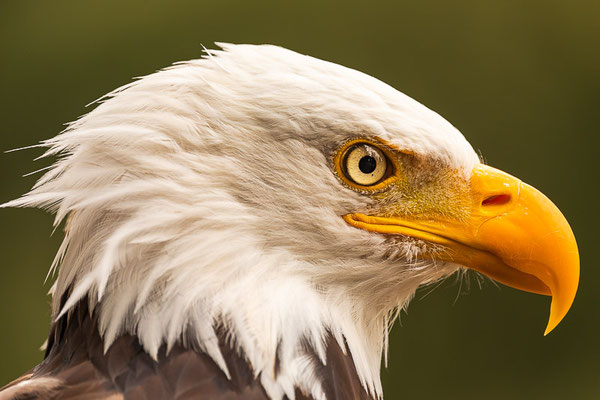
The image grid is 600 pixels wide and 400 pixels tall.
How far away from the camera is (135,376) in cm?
147

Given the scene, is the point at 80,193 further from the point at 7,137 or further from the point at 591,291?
the point at 591,291

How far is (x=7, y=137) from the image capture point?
4.38m

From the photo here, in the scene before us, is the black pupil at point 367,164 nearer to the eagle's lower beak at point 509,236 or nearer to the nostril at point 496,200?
the eagle's lower beak at point 509,236

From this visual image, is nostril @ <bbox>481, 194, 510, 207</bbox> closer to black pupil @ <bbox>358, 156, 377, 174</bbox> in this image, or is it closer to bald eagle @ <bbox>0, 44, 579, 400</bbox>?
bald eagle @ <bbox>0, 44, 579, 400</bbox>

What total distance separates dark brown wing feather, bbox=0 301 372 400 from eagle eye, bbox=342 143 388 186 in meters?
0.35

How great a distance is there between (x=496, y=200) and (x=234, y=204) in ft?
1.68

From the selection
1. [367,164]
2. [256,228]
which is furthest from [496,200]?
[256,228]

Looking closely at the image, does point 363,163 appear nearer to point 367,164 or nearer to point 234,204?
point 367,164

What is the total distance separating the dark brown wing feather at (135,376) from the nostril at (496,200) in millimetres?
451

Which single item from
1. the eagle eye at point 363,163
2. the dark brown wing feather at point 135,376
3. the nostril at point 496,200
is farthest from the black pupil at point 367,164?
the dark brown wing feather at point 135,376

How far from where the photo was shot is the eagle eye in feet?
5.31

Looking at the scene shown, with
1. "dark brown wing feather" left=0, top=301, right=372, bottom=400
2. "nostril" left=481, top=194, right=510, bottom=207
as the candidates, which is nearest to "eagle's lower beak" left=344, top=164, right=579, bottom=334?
"nostril" left=481, top=194, right=510, bottom=207

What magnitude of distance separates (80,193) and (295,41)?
286cm

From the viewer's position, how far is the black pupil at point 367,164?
5.32 feet
